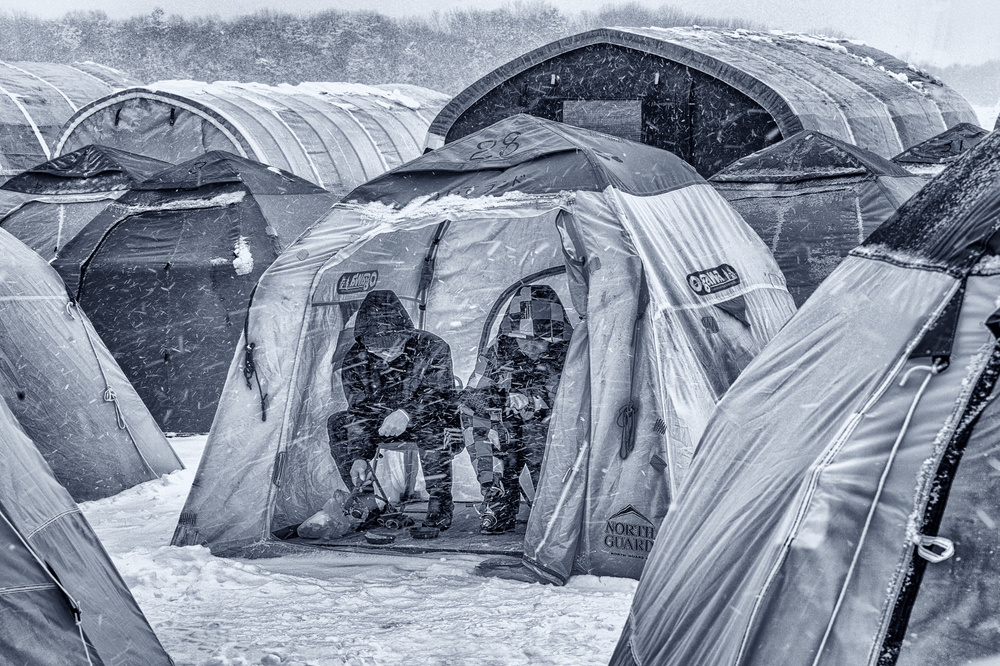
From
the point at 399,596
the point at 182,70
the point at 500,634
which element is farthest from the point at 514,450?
the point at 182,70

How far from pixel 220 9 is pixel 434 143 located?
34169 mm

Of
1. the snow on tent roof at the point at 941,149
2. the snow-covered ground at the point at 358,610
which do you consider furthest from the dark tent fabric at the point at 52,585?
the snow on tent roof at the point at 941,149

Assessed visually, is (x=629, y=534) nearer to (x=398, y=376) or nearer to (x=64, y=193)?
(x=398, y=376)

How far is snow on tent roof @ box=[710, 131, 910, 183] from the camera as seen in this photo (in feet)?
30.1

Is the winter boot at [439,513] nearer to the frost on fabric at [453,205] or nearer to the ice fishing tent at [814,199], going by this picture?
the frost on fabric at [453,205]

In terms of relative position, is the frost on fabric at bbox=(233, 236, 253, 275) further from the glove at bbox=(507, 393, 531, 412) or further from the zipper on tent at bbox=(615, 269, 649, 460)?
the zipper on tent at bbox=(615, 269, 649, 460)

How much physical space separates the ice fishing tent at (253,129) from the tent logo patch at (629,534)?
976 centimetres

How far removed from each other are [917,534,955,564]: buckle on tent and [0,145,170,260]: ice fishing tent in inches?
360

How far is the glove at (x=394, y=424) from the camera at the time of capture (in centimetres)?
614

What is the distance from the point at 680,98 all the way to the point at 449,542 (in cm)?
901

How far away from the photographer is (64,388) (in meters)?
6.82

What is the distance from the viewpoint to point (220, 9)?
44875mm

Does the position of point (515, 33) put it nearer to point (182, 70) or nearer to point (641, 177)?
point (182, 70)

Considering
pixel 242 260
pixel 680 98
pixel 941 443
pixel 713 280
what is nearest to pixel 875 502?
pixel 941 443
